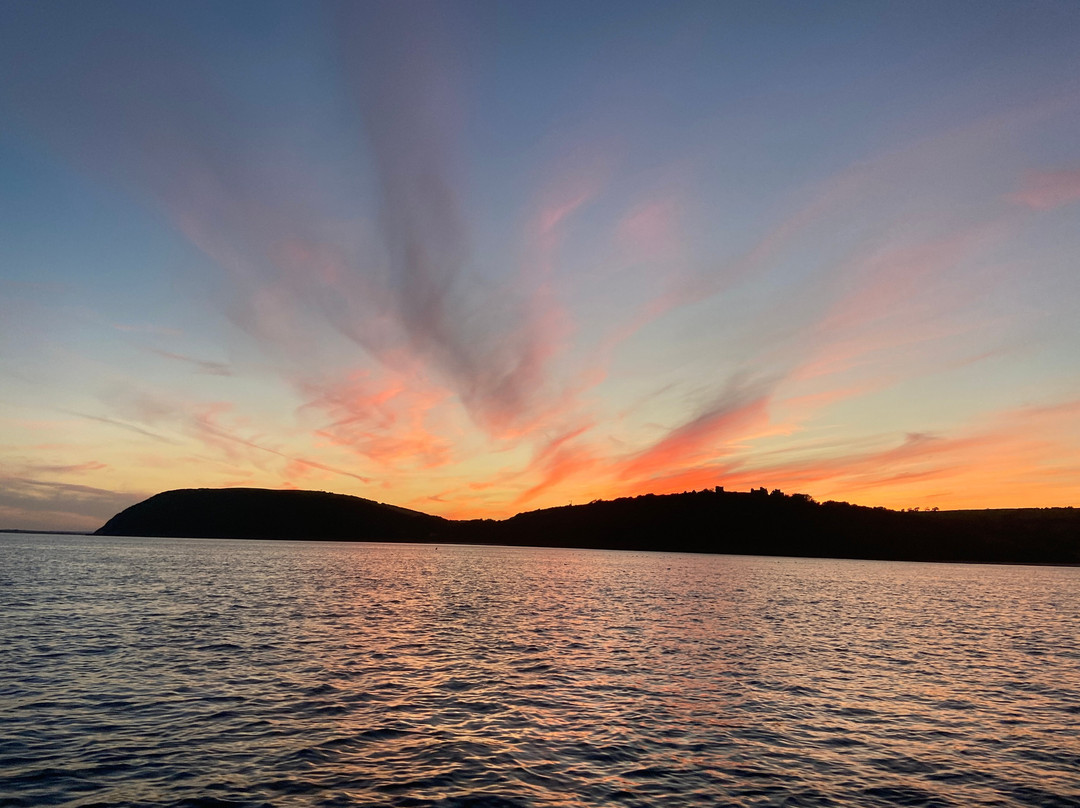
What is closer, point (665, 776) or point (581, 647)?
point (665, 776)

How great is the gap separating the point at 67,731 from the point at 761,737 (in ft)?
99.5

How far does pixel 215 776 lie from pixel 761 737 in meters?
22.7

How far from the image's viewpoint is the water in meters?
22.0

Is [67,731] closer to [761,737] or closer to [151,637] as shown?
[151,637]

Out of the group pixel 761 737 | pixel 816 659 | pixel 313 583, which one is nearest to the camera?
pixel 761 737

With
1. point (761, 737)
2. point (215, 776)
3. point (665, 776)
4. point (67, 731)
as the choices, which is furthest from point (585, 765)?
point (67, 731)

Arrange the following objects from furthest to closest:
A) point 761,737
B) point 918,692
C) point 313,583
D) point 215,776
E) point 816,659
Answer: point 313,583
point 816,659
point 918,692
point 761,737
point 215,776

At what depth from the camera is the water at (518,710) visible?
2202 centimetres

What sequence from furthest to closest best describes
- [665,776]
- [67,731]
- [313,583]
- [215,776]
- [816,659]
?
[313,583]
[816,659]
[67,731]
[665,776]
[215,776]

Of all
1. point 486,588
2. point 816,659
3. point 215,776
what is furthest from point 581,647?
point 486,588

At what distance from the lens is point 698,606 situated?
88125 mm

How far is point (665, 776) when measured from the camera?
76.8 ft

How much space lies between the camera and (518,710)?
32188mm

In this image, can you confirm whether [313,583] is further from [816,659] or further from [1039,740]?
[1039,740]
